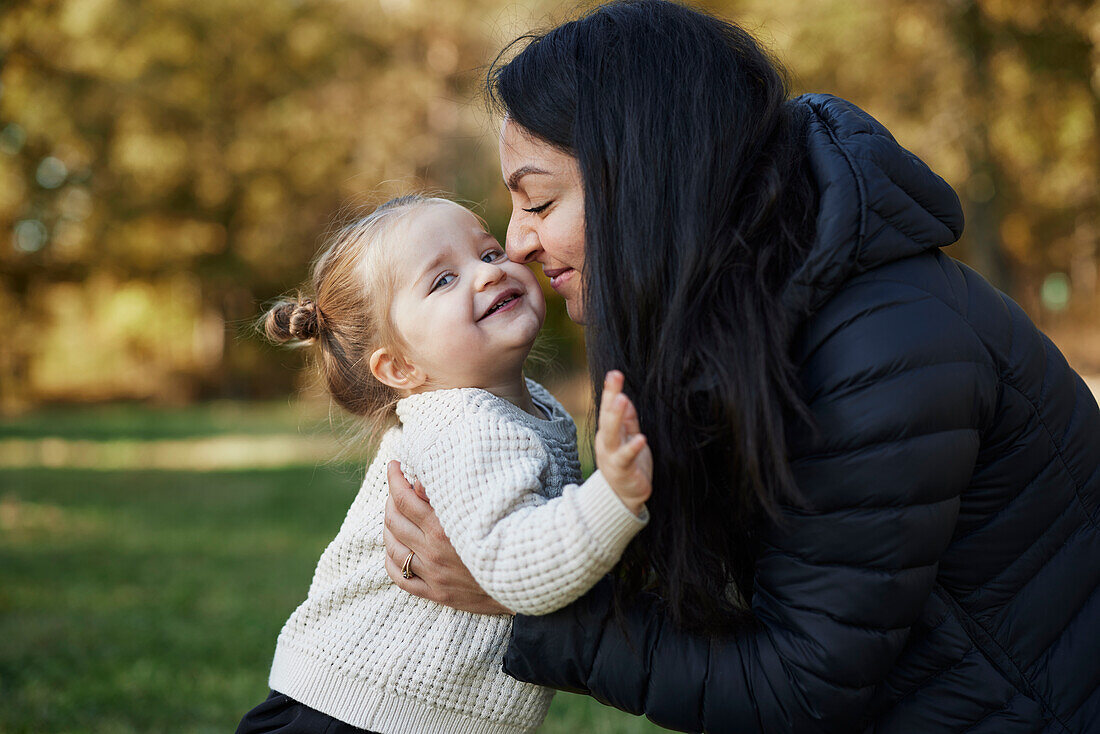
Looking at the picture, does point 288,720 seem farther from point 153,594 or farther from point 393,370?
point 153,594

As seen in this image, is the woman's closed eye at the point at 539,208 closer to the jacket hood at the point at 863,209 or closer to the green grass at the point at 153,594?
the jacket hood at the point at 863,209

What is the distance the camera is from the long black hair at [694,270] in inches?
62.6

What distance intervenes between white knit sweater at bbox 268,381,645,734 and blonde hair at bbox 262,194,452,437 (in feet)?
0.83

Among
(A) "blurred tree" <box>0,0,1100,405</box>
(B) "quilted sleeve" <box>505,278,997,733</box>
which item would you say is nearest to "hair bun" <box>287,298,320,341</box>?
(B) "quilted sleeve" <box>505,278,997,733</box>

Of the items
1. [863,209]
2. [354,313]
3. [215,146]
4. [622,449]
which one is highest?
[863,209]

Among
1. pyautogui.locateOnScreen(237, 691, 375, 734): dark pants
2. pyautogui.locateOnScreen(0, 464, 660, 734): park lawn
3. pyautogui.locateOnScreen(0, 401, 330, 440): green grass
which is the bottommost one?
pyautogui.locateOnScreen(0, 401, 330, 440): green grass

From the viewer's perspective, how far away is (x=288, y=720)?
6.95ft

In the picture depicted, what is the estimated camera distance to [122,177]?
20625 mm

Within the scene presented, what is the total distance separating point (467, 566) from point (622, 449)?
39 centimetres

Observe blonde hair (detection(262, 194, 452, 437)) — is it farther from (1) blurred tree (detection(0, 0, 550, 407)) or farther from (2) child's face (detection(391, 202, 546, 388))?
(1) blurred tree (detection(0, 0, 550, 407))

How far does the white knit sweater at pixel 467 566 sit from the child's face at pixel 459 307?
0.14 metres

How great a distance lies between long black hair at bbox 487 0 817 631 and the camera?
5.21 ft

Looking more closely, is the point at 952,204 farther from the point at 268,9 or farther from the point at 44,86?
the point at 268,9

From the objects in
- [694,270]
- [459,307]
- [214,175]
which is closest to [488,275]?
[459,307]
